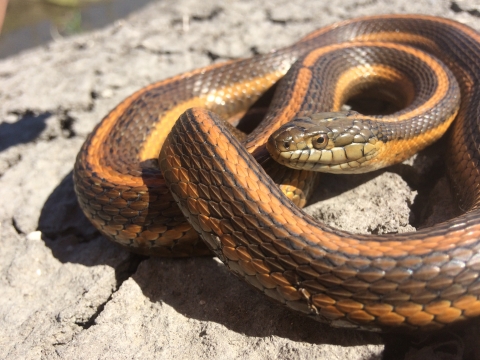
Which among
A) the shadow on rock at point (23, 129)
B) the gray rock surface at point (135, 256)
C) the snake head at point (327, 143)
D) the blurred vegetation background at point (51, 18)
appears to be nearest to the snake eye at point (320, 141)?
the snake head at point (327, 143)

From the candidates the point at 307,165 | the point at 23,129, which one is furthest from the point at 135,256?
the point at 23,129

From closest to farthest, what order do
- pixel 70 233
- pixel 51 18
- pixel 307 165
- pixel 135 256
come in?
pixel 307 165, pixel 135 256, pixel 70 233, pixel 51 18

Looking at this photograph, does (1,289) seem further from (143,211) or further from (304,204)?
(304,204)

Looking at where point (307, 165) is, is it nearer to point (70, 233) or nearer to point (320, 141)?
point (320, 141)

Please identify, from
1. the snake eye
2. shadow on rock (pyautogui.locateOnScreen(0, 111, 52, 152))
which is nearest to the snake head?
the snake eye

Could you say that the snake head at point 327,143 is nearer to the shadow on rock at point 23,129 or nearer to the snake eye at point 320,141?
the snake eye at point 320,141
